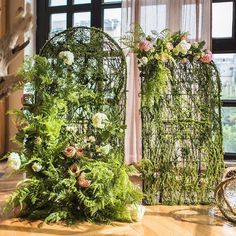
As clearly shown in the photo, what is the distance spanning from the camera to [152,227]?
3168mm

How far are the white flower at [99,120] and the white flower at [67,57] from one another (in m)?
0.60

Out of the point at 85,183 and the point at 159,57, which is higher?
the point at 159,57

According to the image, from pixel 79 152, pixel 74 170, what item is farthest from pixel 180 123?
pixel 74 170

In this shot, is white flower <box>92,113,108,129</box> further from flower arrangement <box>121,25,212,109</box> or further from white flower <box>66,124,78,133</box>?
flower arrangement <box>121,25,212,109</box>

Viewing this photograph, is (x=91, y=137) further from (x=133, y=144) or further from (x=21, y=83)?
(x=133, y=144)

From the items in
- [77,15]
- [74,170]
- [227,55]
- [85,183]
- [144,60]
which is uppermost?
[77,15]

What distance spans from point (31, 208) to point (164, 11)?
10.9ft

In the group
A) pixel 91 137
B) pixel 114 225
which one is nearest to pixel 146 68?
pixel 91 137

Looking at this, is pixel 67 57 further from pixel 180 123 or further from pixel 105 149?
pixel 180 123

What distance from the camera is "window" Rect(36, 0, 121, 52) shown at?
18.7 feet

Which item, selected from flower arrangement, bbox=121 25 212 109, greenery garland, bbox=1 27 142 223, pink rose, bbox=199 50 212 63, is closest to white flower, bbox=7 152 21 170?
greenery garland, bbox=1 27 142 223

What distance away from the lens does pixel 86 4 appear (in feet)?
19.2

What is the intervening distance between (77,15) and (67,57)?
2656 millimetres

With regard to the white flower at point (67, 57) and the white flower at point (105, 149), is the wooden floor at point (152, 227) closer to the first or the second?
the white flower at point (105, 149)
